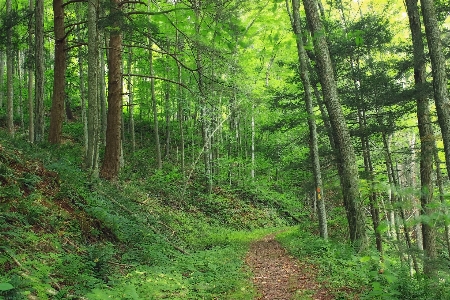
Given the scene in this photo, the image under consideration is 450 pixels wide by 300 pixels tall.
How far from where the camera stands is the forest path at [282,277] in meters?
5.83

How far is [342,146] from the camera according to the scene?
745 centimetres

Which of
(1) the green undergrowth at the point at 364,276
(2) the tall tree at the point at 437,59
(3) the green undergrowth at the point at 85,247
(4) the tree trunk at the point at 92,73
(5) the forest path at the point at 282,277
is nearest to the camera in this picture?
(3) the green undergrowth at the point at 85,247

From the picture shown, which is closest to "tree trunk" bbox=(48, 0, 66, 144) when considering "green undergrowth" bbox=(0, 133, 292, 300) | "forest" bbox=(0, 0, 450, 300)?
"forest" bbox=(0, 0, 450, 300)

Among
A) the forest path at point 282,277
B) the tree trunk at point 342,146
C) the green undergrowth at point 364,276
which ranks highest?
the tree trunk at point 342,146

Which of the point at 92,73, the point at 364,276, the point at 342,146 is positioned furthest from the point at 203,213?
the point at 364,276

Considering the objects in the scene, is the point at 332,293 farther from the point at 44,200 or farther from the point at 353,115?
the point at 353,115

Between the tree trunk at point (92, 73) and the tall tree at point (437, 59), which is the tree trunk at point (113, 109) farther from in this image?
the tall tree at point (437, 59)

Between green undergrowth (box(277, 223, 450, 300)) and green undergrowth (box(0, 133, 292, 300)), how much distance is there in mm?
1616

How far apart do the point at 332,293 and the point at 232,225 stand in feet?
39.7

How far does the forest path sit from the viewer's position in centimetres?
583

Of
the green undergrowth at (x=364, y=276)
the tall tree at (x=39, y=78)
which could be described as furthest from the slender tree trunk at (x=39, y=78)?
the green undergrowth at (x=364, y=276)

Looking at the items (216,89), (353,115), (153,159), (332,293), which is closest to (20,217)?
(332,293)

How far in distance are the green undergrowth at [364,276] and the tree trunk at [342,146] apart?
0.60 m

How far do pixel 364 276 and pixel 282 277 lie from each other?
172 centimetres
